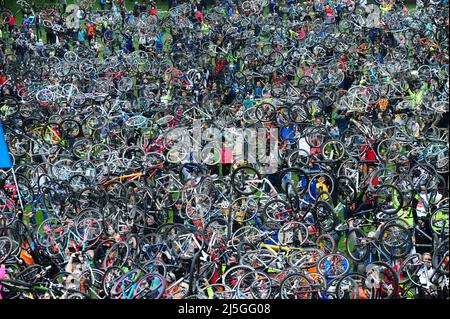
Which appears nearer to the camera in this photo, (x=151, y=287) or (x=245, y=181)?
(x=151, y=287)

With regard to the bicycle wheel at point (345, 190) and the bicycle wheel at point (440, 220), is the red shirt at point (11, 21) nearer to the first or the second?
the bicycle wheel at point (345, 190)

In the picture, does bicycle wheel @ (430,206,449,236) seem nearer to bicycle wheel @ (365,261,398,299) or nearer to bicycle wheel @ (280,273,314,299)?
bicycle wheel @ (365,261,398,299)

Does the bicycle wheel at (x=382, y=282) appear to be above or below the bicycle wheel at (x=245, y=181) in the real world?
below

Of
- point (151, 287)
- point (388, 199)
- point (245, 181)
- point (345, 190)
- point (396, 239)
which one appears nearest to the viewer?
point (151, 287)

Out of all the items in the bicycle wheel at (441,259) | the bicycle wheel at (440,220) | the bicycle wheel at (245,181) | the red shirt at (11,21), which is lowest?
the bicycle wheel at (441,259)

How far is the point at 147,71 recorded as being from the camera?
858 inches

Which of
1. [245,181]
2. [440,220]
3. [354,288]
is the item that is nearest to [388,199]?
[440,220]

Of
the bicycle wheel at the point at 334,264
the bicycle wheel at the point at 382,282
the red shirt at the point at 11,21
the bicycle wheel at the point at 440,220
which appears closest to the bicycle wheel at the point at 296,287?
the bicycle wheel at the point at 334,264

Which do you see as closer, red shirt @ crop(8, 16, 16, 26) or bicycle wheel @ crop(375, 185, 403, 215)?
bicycle wheel @ crop(375, 185, 403, 215)

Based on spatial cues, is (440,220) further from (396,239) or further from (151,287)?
(151,287)

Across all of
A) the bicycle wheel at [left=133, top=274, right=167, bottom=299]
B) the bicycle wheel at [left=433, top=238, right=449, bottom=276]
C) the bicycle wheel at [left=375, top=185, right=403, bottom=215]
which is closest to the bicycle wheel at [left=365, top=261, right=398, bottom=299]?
the bicycle wheel at [left=433, top=238, right=449, bottom=276]

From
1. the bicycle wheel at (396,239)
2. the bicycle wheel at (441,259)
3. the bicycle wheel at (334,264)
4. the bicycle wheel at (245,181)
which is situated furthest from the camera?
the bicycle wheel at (245,181)

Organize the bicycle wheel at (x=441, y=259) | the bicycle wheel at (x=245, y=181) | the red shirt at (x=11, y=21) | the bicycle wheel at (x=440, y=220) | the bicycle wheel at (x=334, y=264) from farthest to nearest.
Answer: the red shirt at (x=11, y=21) → the bicycle wheel at (x=245, y=181) → the bicycle wheel at (x=440, y=220) → the bicycle wheel at (x=334, y=264) → the bicycle wheel at (x=441, y=259)

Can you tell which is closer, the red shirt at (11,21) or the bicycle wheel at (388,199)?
the bicycle wheel at (388,199)
